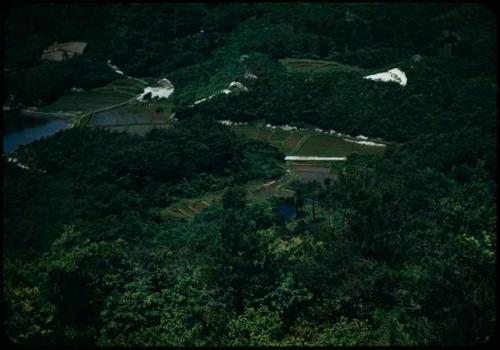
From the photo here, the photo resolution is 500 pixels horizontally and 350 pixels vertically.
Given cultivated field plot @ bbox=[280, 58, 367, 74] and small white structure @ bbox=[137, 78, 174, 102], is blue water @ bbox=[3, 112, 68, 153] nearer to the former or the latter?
small white structure @ bbox=[137, 78, 174, 102]

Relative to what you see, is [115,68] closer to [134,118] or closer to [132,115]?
[132,115]

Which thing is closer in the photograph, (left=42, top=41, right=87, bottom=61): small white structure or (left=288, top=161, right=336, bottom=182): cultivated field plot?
(left=288, top=161, right=336, bottom=182): cultivated field plot

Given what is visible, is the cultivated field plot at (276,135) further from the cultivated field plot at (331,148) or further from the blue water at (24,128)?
the blue water at (24,128)

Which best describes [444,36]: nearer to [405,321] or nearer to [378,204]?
[378,204]

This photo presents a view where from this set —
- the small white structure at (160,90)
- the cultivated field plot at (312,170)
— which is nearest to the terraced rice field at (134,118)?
the small white structure at (160,90)

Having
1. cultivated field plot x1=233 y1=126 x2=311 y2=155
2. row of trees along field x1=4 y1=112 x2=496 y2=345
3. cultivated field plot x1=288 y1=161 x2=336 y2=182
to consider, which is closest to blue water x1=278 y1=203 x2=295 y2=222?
cultivated field plot x1=288 y1=161 x2=336 y2=182

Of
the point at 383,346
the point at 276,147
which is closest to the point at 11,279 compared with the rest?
the point at 383,346
